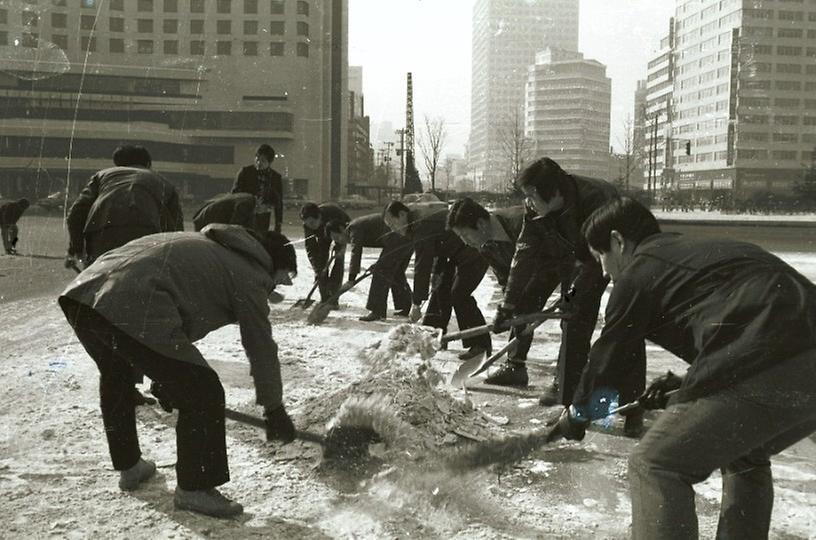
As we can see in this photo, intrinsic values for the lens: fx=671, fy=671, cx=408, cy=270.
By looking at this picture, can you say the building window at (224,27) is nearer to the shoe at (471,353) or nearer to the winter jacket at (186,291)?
the shoe at (471,353)

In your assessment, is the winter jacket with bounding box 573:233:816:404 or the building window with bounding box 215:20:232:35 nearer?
the winter jacket with bounding box 573:233:816:404

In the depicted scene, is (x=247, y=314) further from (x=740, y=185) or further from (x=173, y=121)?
(x=740, y=185)

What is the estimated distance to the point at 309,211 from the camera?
20.0 feet

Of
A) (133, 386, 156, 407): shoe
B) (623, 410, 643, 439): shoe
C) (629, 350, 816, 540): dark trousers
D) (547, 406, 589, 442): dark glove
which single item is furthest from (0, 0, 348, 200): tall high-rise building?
(629, 350, 816, 540): dark trousers

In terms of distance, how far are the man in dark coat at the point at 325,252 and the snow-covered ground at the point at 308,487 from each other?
8.33ft

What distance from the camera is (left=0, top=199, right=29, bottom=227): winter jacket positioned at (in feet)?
29.6

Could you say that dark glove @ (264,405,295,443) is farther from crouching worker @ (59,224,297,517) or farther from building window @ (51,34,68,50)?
building window @ (51,34,68,50)

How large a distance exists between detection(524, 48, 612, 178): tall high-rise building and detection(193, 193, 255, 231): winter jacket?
204 cm

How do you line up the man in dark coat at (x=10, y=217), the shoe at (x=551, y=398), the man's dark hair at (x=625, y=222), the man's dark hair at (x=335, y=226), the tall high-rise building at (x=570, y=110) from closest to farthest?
the man's dark hair at (x=625, y=222) < the shoe at (x=551, y=398) < the tall high-rise building at (x=570, y=110) < the man's dark hair at (x=335, y=226) < the man in dark coat at (x=10, y=217)

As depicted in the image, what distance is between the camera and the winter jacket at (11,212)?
29.6 ft

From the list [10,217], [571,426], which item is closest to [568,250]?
[571,426]

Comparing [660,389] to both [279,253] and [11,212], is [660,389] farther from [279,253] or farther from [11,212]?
[11,212]

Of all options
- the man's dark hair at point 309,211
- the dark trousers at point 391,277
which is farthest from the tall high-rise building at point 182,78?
the dark trousers at point 391,277

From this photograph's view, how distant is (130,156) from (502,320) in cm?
224
